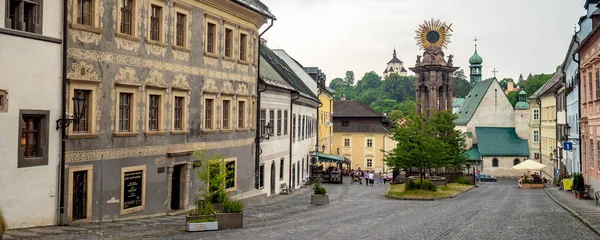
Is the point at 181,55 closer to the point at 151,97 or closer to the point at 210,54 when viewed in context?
the point at 210,54

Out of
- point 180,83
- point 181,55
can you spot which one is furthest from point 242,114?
point 181,55

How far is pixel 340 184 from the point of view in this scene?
56.0 m

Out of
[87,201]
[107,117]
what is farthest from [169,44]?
[87,201]

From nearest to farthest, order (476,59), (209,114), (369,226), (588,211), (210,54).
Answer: (369,226), (588,211), (210,54), (209,114), (476,59)

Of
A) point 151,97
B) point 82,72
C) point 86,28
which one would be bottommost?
point 151,97

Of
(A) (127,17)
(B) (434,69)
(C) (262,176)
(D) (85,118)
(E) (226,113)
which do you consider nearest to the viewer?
(D) (85,118)

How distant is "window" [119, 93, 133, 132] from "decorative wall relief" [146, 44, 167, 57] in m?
1.83

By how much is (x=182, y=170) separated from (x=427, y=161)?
21342 mm

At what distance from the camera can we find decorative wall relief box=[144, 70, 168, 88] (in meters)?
22.8

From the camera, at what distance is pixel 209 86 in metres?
26.8

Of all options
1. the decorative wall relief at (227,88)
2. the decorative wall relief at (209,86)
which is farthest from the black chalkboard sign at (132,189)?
the decorative wall relief at (227,88)

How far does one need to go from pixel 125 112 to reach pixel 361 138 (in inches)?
2766

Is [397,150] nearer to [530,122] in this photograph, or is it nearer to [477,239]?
[477,239]

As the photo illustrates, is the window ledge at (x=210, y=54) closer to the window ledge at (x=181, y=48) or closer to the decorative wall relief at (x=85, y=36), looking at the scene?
the window ledge at (x=181, y=48)
